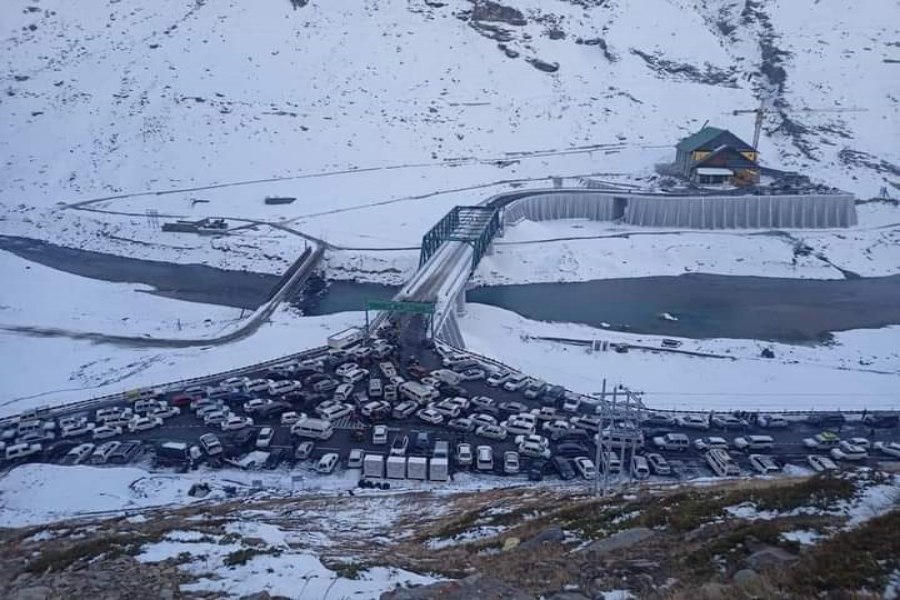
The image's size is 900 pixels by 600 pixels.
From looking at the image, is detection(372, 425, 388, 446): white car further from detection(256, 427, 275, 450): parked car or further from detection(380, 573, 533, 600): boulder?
detection(380, 573, 533, 600): boulder

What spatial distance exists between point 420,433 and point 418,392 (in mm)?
1832

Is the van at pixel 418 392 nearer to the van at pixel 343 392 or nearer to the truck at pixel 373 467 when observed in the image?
the van at pixel 343 392

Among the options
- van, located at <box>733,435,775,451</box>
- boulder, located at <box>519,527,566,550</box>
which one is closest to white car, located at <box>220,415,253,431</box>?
boulder, located at <box>519,527,566,550</box>

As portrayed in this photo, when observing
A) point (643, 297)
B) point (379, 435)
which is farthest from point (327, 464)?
point (643, 297)

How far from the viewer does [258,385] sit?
59.4 feet

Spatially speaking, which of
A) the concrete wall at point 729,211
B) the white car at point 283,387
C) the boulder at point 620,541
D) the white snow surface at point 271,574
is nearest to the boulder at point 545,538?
the boulder at point 620,541

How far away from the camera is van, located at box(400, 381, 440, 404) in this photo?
680 inches

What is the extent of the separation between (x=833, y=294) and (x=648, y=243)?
9214 mm

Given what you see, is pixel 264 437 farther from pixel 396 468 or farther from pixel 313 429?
pixel 396 468

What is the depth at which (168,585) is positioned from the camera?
6973mm

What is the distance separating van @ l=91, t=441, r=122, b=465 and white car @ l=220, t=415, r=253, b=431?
238 cm

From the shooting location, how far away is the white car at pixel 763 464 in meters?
14.6

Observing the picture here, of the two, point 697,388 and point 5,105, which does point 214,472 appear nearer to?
point 697,388

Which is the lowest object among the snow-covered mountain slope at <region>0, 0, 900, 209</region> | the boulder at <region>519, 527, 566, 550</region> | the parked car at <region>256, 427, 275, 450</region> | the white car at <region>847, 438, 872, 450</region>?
the white car at <region>847, 438, 872, 450</region>
